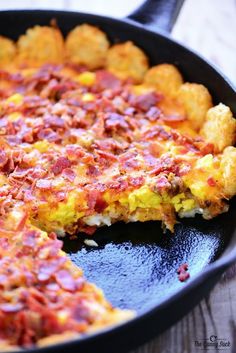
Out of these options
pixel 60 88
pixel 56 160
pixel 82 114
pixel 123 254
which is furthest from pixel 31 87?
pixel 123 254

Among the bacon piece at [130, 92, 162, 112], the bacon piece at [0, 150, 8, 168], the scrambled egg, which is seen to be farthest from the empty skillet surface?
the bacon piece at [130, 92, 162, 112]

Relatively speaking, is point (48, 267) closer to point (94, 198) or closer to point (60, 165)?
point (94, 198)

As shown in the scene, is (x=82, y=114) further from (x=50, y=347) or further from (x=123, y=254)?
(x=50, y=347)

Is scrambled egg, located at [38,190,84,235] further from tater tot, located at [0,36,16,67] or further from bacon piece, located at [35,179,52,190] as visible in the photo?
tater tot, located at [0,36,16,67]

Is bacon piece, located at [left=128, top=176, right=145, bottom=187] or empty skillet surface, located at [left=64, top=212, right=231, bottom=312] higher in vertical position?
bacon piece, located at [left=128, top=176, right=145, bottom=187]

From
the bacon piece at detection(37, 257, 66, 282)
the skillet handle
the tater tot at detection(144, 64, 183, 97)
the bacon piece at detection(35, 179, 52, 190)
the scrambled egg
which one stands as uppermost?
the skillet handle
